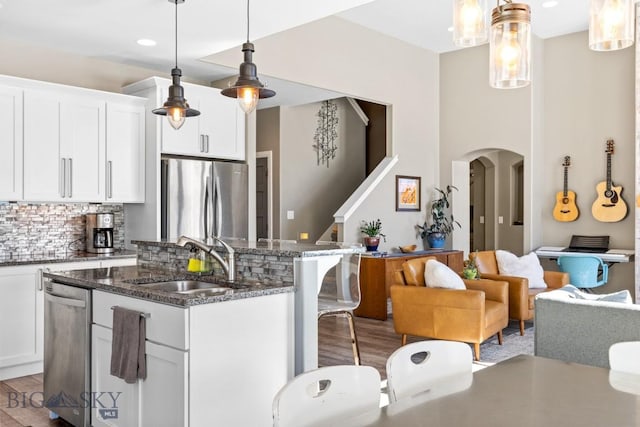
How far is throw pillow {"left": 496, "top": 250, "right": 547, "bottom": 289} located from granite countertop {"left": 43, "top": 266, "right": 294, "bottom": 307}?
12.5ft

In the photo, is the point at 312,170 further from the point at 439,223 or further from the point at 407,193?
the point at 439,223

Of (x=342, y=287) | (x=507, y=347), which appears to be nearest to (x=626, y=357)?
(x=342, y=287)

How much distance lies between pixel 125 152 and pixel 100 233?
30.3 inches

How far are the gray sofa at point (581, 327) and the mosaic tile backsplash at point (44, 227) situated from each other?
3.91 m

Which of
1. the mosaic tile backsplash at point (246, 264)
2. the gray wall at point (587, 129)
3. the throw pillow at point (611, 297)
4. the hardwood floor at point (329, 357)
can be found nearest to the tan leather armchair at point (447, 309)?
the hardwood floor at point (329, 357)

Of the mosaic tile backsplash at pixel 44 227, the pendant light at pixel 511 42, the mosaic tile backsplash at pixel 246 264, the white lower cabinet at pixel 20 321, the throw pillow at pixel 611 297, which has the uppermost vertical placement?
the pendant light at pixel 511 42

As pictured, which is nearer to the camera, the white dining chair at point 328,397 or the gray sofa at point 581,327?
the white dining chair at point 328,397

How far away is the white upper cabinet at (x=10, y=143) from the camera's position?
432 cm

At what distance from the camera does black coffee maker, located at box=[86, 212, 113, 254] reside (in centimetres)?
500

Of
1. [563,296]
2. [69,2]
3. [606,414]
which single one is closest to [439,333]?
[563,296]

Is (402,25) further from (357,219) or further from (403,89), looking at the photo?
(357,219)

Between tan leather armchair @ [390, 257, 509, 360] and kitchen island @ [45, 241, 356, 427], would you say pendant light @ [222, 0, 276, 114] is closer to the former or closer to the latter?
kitchen island @ [45, 241, 356, 427]

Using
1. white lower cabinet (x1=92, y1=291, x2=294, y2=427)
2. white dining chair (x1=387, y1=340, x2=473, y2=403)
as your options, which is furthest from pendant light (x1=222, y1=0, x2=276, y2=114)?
white dining chair (x1=387, y1=340, x2=473, y2=403)

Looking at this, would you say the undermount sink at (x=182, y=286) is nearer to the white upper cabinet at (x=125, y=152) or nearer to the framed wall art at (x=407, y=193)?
the white upper cabinet at (x=125, y=152)
